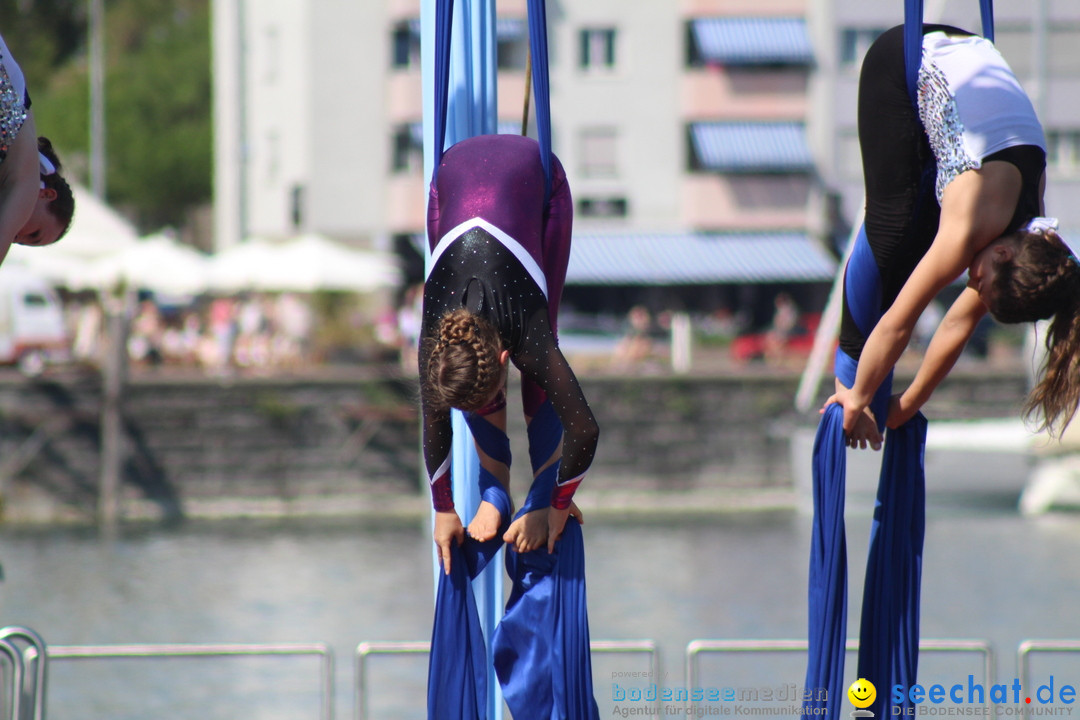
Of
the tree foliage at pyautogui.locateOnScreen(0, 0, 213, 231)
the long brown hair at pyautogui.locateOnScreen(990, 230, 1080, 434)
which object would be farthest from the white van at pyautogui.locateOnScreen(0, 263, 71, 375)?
the long brown hair at pyautogui.locateOnScreen(990, 230, 1080, 434)

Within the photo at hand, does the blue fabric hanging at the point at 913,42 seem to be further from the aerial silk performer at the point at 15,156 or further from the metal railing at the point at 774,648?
the aerial silk performer at the point at 15,156

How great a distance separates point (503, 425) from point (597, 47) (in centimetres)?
3432

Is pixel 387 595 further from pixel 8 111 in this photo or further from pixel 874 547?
pixel 8 111

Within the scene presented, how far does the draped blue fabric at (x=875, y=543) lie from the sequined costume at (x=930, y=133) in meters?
0.12

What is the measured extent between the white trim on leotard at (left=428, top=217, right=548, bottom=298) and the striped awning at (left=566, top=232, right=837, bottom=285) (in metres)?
31.5

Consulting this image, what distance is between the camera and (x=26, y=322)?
28.9m

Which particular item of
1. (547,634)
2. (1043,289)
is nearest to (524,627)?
(547,634)

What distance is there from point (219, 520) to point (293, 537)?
1.53 meters

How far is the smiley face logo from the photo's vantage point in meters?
4.53

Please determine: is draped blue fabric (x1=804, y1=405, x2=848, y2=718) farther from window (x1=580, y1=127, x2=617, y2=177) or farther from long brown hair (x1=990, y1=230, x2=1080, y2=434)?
window (x1=580, y1=127, x2=617, y2=177)

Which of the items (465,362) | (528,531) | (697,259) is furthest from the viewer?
(697,259)

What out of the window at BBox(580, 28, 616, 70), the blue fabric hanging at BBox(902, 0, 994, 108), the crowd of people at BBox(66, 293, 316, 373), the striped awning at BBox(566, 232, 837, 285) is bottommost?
the crowd of people at BBox(66, 293, 316, 373)

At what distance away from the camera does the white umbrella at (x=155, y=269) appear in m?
24.8

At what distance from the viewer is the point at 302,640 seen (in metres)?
16.0
